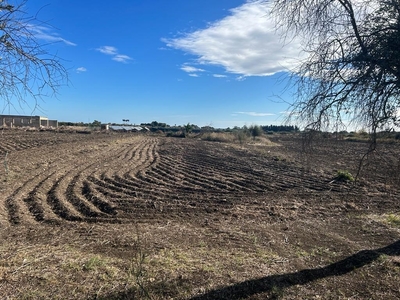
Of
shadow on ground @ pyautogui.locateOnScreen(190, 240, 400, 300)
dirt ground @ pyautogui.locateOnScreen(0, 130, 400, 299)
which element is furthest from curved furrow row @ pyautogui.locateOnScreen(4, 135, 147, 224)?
shadow on ground @ pyautogui.locateOnScreen(190, 240, 400, 300)

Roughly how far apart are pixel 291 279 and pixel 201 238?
2.07 meters

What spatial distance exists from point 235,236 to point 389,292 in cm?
275

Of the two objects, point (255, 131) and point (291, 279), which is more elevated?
point (255, 131)

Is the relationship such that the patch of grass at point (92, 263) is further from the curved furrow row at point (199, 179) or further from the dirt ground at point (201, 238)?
the curved furrow row at point (199, 179)

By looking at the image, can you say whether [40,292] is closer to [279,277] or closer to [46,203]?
[279,277]

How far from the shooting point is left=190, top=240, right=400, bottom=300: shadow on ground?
381cm

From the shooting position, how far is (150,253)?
4961 mm

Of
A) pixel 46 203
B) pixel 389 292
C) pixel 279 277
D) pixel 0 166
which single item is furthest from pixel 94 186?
pixel 389 292

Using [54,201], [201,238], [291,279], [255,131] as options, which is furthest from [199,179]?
[255,131]

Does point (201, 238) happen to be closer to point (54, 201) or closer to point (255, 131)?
point (54, 201)

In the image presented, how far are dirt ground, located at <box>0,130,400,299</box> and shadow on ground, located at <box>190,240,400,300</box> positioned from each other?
0.02 metres

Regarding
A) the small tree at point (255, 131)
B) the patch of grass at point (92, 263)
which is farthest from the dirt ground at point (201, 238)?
the small tree at point (255, 131)

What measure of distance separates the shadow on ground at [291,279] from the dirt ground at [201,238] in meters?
0.02

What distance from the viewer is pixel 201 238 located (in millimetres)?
5945
